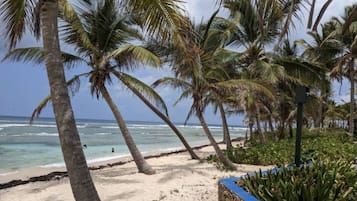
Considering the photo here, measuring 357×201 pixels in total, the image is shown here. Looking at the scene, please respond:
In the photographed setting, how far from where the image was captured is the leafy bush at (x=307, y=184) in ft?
15.0

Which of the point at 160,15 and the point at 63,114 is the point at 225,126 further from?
the point at 63,114

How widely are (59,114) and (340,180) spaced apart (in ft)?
12.7

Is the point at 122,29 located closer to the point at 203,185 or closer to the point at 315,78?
the point at 203,185

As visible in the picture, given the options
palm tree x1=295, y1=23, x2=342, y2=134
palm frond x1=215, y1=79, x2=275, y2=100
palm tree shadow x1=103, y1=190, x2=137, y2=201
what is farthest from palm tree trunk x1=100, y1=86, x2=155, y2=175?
palm tree x1=295, y1=23, x2=342, y2=134

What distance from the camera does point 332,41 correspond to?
20.6 meters

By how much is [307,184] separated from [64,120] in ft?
9.67

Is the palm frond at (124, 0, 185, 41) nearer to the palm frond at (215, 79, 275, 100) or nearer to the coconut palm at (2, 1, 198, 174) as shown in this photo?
the coconut palm at (2, 1, 198, 174)

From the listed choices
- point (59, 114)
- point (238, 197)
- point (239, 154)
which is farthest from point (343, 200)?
point (239, 154)

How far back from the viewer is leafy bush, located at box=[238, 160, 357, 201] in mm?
4574

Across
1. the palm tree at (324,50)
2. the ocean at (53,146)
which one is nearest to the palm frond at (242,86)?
the ocean at (53,146)

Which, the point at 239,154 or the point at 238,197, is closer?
the point at 238,197

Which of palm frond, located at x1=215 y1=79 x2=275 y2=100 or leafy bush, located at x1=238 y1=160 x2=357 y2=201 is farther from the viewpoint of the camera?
palm frond, located at x1=215 y1=79 x2=275 y2=100

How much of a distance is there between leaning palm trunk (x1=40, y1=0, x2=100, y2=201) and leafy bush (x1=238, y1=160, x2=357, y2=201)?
215 centimetres

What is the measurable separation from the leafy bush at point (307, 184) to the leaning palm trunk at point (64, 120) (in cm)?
Answer: 215
